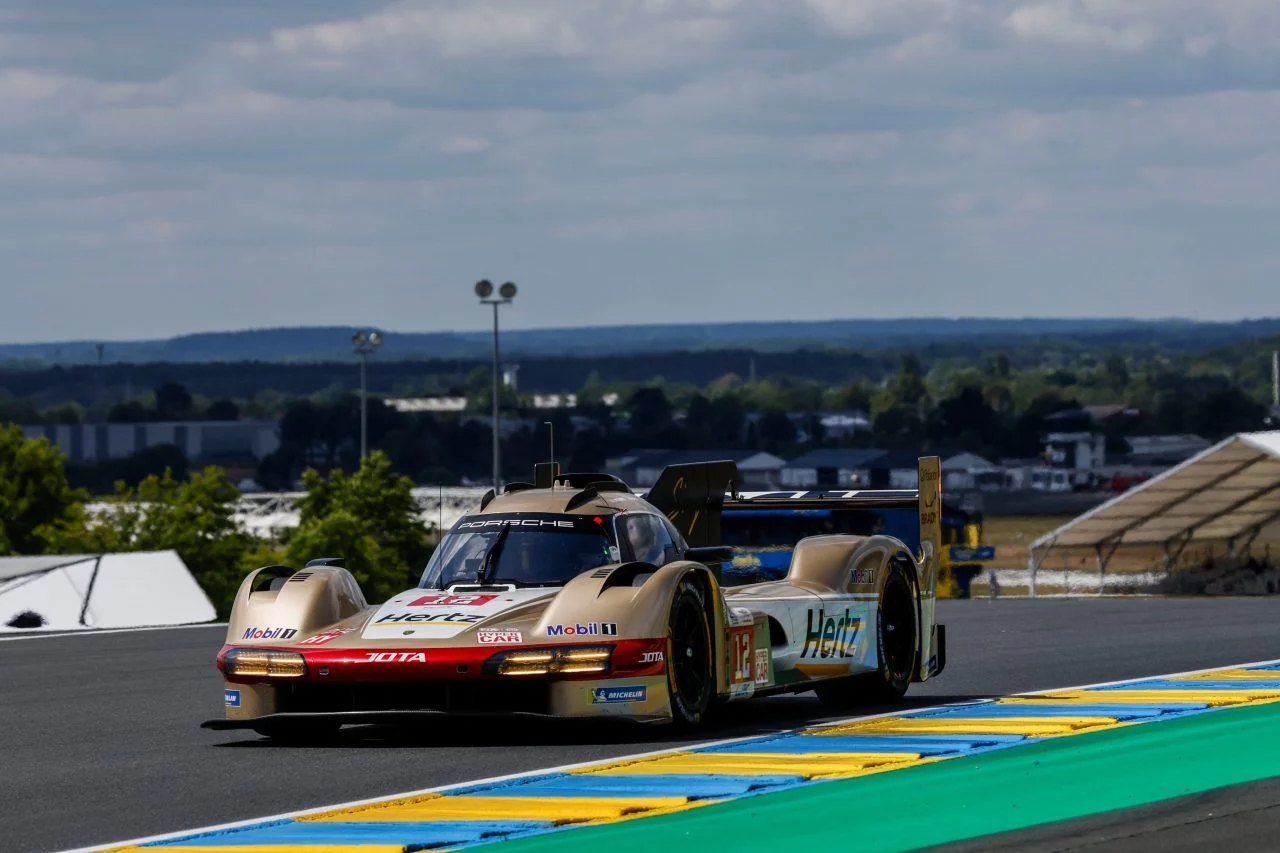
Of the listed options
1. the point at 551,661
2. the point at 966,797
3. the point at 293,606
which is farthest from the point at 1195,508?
the point at 966,797

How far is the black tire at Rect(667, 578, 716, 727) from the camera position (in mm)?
12164

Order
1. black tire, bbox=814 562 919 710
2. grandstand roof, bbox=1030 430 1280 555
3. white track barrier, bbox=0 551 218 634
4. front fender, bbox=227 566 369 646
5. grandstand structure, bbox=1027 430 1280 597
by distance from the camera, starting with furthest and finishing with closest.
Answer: grandstand structure, bbox=1027 430 1280 597 < grandstand roof, bbox=1030 430 1280 555 < white track barrier, bbox=0 551 218 634 < black tire, bbox=814 562 919 710 < front fender, bbox=227 566 369 646

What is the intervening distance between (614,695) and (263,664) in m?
1.86

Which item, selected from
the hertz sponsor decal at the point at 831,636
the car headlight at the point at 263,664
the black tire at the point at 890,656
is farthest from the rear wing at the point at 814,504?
the car headlight at the point at 263,664

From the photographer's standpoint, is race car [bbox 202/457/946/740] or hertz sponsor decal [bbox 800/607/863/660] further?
hertz sponsor decal [bbox 800/607/863/660]

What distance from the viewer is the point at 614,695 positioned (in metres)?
11.8

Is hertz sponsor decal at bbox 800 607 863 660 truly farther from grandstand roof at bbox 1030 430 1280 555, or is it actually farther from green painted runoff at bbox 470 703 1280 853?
grandstand roof at bbox 1030 430 1280 555

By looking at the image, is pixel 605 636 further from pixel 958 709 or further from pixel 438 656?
pixel 958 709

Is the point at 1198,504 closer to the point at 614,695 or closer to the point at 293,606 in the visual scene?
the point at 293,606

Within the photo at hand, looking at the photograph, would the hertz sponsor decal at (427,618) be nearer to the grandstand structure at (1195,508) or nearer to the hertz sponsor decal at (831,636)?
the hertz sponsor decal at (831,636)

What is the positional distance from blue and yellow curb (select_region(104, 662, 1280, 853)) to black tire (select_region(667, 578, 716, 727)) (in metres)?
0.51

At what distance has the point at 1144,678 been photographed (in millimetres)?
16188

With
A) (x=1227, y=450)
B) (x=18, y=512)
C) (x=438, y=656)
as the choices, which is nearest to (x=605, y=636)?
(x=438, y=656)

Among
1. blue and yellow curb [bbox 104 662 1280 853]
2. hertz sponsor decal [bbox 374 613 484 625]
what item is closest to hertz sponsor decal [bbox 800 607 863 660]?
→ blue and yellow curb [bbox 104 662 1280 853]
